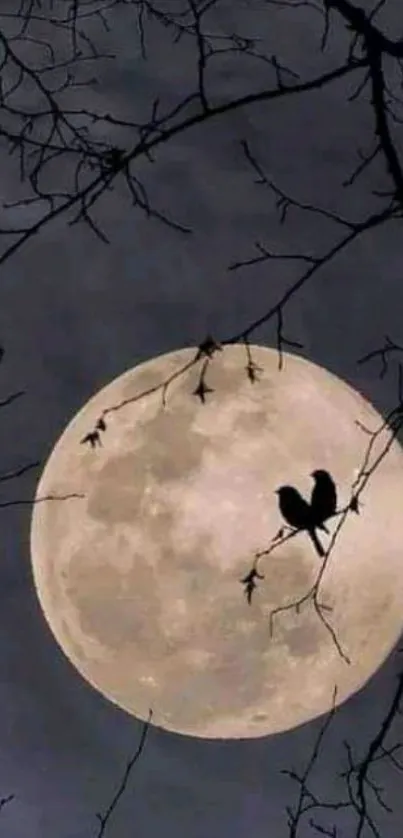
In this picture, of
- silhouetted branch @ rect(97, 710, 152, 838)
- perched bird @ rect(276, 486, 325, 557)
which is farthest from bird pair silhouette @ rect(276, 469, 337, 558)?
silhouetted branch @ rect(97, 710, 152, 838)

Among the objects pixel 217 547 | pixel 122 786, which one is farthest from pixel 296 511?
pixel 122 786

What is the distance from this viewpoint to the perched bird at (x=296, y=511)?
3.24 metres

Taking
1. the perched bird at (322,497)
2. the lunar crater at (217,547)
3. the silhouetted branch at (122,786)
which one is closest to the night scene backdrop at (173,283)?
the silhouetted branch at (122,786)

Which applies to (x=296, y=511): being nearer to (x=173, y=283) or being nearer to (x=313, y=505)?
(x=313, y=505)

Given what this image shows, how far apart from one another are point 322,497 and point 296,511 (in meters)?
0.06

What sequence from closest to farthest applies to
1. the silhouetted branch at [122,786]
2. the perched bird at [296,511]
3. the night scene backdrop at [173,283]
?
the perched bird at [296,511] → the night scene backdrop at [173,283] → the silhouetted branch at [122,786]

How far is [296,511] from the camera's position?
136 inches

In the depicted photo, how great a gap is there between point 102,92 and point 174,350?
605 millimetres

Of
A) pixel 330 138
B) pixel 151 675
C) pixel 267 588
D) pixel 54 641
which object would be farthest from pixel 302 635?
pixel 330 138

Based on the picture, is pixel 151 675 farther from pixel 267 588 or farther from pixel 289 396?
pixel 289 396

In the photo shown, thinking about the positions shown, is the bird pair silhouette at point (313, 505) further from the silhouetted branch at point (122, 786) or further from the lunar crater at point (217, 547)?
the silhouetted branch at point (122, 786)

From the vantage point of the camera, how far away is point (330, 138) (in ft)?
12.2

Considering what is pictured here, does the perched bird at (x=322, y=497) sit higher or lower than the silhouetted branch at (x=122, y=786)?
higher

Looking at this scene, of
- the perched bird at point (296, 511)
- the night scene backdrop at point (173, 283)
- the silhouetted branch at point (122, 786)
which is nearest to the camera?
the perched bird at point (296, 511)
